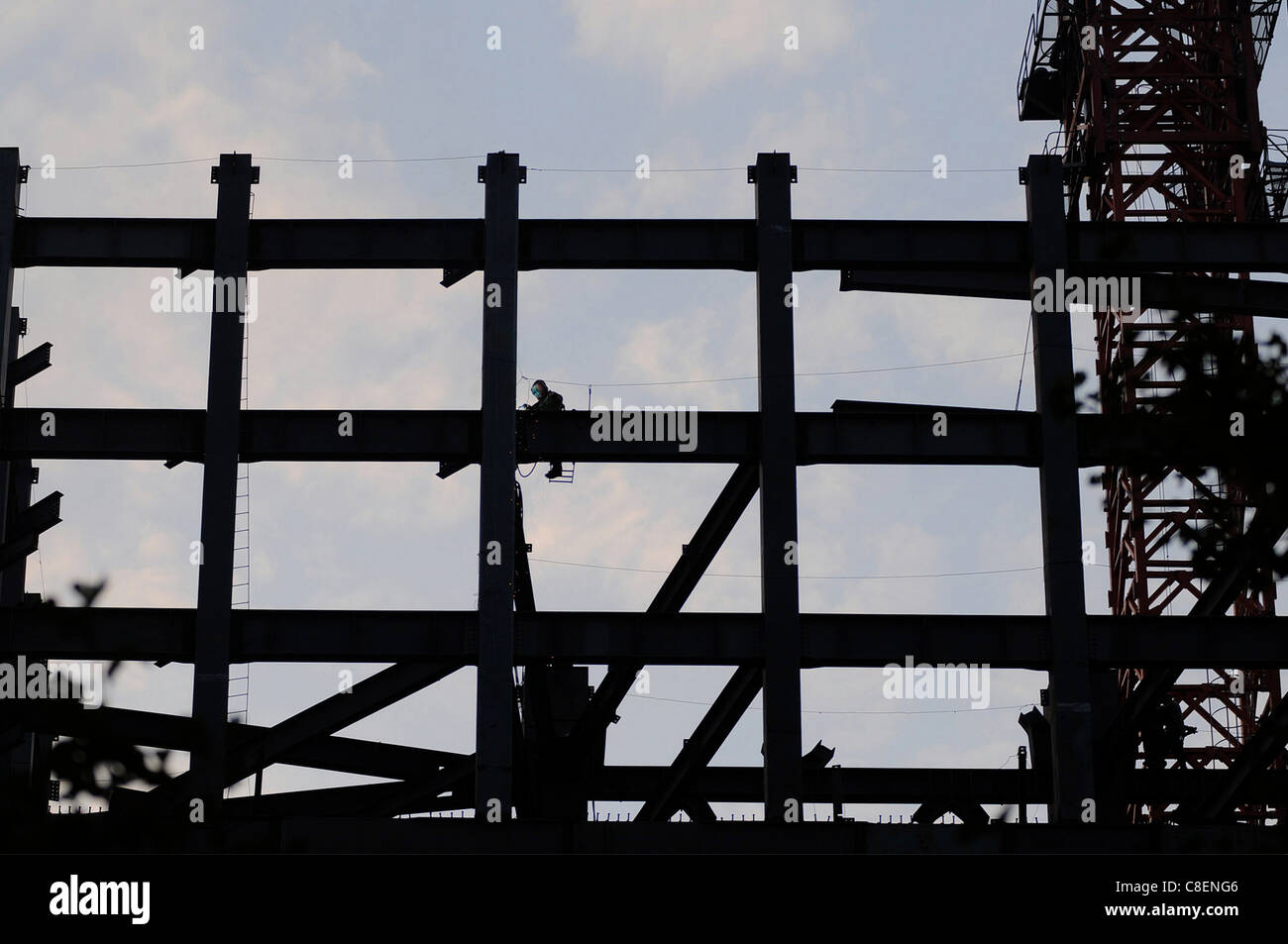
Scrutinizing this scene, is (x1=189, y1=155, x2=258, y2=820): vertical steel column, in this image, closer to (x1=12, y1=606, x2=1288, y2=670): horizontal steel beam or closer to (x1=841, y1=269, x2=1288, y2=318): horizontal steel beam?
(x1=12, y1=606, x2=1288, y2=670): horizontal steel beam

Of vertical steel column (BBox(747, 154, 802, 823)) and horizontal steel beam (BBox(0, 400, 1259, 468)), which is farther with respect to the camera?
horizontal steel beam (BBox(0, 400, 1259, 468))

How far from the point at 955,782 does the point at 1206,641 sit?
706 centimetres

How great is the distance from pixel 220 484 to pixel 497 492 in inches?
206

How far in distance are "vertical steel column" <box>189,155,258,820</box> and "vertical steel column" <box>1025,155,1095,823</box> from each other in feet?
48.7

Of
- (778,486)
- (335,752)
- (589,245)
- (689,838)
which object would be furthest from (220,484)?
(689,838)

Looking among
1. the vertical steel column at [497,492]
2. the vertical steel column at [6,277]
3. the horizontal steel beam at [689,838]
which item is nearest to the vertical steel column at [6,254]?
the vertical steel column at [6,277]

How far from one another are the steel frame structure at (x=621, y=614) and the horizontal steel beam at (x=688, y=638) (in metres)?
0.04

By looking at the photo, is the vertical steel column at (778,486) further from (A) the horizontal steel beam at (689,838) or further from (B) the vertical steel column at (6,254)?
(B) the vertical steel column at (6,254)

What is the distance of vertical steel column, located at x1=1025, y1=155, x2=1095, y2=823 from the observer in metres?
29.9

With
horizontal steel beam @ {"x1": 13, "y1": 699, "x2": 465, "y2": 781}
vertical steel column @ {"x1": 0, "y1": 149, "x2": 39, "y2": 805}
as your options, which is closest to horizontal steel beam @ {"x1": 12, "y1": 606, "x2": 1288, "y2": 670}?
horizontal steel beam @ {"x1": 13, "y1": 699, "x2": 465, "y2": 781}

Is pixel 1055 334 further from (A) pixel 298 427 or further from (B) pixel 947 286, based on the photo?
(A) pixel 298 427

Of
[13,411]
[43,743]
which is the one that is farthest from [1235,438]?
[43,743]

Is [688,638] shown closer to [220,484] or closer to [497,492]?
[497,492]
